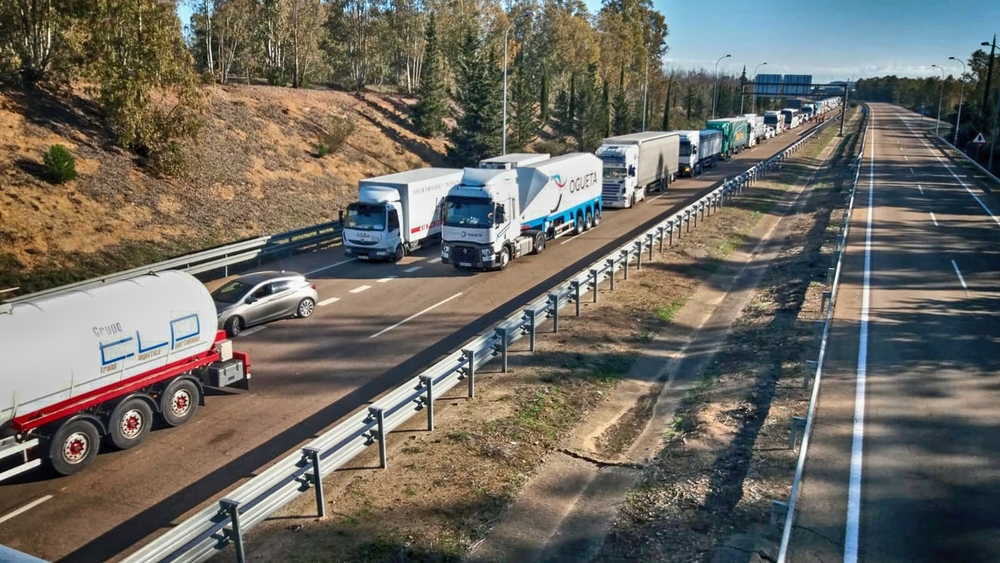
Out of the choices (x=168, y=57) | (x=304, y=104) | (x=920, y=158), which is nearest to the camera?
(x=168, y=57)

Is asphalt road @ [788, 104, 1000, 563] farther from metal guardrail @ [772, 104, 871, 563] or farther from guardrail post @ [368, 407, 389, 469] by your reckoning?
guardrail post @ [368, 407, 389, 469]

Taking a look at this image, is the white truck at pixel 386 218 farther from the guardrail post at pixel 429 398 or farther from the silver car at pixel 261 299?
the guardrail post at pixel 429 398

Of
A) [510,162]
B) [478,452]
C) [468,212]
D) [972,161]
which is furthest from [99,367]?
[972,161]

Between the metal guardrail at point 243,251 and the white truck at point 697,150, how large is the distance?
1117 inches

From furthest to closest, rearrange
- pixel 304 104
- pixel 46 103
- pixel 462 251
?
pixel 304 104 < pixel 46 103 < pixel 462 251

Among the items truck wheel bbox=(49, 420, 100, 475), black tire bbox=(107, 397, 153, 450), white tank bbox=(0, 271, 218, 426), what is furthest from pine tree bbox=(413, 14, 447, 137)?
truck wheel bbox=(49, 420, 100, 475)

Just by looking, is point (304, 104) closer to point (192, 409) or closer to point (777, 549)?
point (192, 409)

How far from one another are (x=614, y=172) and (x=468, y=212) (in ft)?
50.1

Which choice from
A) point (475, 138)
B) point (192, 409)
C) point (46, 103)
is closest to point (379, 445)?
point (192, 409)

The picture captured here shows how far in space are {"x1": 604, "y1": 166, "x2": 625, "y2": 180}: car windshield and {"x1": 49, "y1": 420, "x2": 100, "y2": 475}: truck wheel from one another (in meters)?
29.0

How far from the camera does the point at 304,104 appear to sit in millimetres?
43500

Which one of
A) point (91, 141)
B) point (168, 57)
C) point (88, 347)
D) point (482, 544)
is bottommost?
point (482, 544)

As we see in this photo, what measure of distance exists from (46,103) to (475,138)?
22.9 metres

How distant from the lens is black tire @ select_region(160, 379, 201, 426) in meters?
12.0
